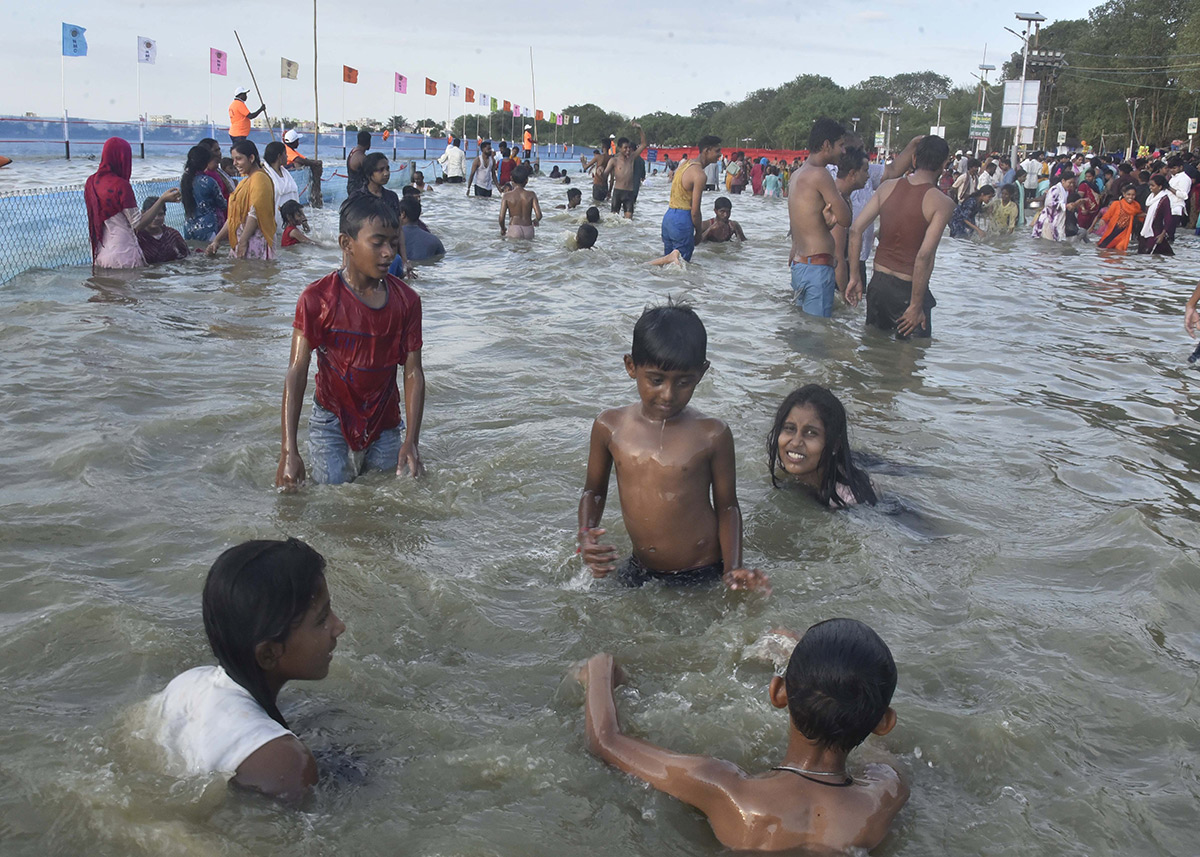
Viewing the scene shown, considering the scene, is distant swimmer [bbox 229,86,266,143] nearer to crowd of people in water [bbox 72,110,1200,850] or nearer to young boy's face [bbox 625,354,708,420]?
crowd of people in water [bbox 72,110,1200,850]

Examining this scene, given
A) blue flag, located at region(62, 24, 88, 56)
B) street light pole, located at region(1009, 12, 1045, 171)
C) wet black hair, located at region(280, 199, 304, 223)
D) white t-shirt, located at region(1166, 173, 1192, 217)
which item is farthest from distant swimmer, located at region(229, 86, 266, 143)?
street light pole, located at region(1009, 12, 1045, 171)

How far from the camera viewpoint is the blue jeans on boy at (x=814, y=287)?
331 inches

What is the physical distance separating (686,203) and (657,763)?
10.6 meters

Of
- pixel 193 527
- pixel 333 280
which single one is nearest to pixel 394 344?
pixel 333 280

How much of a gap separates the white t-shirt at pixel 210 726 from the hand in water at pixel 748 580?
1.68 m

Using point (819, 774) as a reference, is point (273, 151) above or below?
above

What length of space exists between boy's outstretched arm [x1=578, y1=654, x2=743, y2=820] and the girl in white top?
2.65 ft

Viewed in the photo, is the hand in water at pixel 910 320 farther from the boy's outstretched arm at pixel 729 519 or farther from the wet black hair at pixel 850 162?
the boy's outstretched arm at pixel 729 519

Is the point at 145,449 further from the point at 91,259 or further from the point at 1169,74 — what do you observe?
the point at 1169,74

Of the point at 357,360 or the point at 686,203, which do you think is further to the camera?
the point at 686,203

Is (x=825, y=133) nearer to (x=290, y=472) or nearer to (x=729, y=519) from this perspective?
(x=729, y=519)

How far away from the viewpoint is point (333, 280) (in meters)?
4.46

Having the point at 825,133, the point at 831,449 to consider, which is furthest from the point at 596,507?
the point at 825,133

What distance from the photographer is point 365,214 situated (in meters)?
4.27
